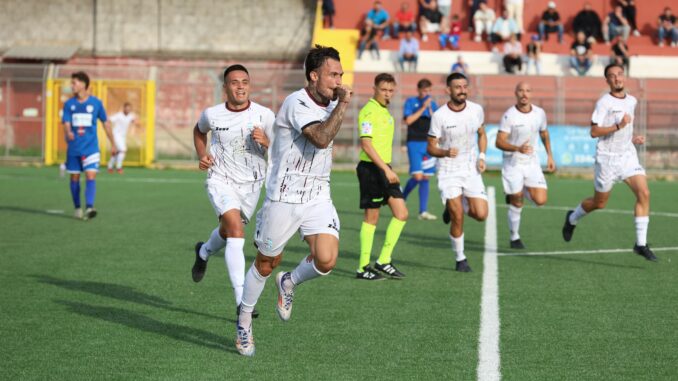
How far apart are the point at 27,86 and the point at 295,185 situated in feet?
97.5

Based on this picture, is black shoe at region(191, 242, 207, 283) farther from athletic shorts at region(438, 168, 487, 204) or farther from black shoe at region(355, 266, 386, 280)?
athletic shorts at region(438, 168, 487, 204)

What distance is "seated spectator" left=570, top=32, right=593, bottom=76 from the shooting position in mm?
35062

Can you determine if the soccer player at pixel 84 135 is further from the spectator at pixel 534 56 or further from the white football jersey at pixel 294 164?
the spectator at pixel 534 56

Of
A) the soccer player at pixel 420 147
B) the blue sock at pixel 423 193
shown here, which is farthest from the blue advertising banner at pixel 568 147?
the blue sock at pixel 423 193

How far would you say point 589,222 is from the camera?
1747cm

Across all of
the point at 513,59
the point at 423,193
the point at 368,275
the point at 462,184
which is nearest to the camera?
the point at 368,275

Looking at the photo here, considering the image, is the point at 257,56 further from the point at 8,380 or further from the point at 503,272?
the point at 8,380

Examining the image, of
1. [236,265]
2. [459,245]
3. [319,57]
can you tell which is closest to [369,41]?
[459,245]

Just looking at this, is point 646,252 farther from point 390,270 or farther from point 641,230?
point 390,270

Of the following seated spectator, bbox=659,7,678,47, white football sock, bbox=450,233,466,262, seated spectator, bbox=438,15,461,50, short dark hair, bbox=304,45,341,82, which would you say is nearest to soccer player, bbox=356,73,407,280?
white football sock, bbox=450,233,466,262

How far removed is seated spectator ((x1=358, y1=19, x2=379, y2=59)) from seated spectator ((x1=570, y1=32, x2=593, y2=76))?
21.3ft

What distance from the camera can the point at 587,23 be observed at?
3719cm

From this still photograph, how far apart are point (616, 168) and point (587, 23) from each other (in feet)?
83.6

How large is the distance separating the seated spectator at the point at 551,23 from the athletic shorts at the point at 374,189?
2696 centimetres
